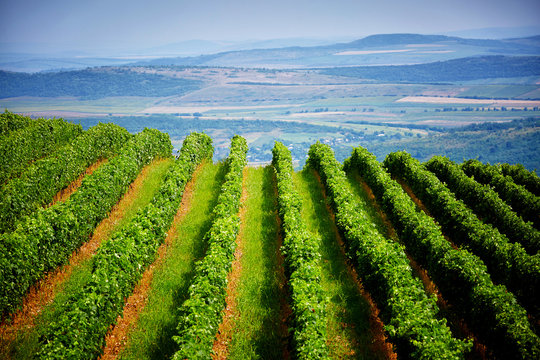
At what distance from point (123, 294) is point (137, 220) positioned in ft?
14.8

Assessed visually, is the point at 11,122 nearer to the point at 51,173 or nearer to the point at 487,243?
the point at 51,173

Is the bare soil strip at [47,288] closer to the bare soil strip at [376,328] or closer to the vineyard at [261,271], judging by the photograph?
the vineyard at [261,271]

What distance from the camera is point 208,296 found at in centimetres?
1284

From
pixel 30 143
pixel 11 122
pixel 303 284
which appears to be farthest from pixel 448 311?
pixel 11 122

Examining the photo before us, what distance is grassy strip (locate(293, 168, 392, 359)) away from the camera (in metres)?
12.8

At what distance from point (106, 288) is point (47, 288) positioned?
4691 mm

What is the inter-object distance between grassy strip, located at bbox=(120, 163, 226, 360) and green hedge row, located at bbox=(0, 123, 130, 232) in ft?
28.5

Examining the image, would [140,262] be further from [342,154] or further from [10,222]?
[342,154]

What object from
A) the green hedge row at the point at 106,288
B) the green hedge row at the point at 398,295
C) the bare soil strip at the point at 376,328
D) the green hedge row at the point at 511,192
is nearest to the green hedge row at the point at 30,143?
the green hedge row at the point at 106,288

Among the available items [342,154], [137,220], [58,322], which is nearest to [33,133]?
[137,220]

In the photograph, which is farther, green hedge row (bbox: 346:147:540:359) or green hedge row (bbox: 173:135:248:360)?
green hedge row (bbox: 346:147:540:359)

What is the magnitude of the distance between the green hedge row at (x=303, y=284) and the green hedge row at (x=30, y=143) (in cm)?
1999

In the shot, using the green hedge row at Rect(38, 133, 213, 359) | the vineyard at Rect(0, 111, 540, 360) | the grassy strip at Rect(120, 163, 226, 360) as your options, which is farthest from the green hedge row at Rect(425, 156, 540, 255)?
the green hedge row at Rect(38, 133, 213, 359)

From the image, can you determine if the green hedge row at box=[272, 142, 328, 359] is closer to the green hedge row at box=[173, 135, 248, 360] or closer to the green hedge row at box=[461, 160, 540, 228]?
the green hedge row at box=[173, 135, 248, 360]
